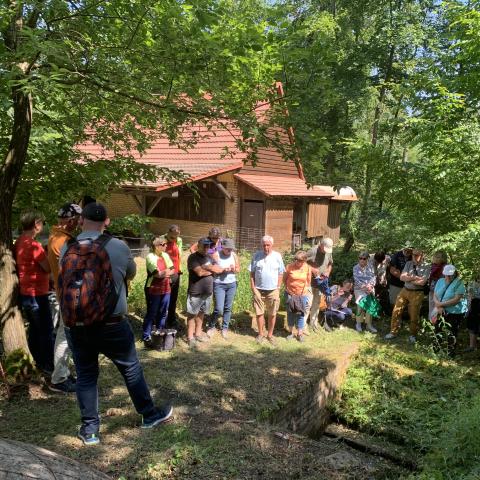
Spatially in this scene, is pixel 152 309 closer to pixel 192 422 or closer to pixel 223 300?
pixel 223 300

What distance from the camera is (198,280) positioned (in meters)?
6.02

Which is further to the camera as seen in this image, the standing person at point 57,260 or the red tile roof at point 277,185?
the red tile roof at point 277,185

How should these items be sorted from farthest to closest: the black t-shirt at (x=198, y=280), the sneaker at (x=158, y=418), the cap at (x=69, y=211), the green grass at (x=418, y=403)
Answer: the black t-shirt at (x=198, y=280), the cap at (x=69, y=211), the green grass at (x=418, y=403), the sneaker at (x=158, y=418)

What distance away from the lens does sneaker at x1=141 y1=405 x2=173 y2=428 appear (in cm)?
334

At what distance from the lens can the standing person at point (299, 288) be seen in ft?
22.3

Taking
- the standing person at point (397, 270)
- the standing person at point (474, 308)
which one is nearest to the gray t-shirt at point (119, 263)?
the standing person at point (474, 308)

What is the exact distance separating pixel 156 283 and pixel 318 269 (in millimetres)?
3205

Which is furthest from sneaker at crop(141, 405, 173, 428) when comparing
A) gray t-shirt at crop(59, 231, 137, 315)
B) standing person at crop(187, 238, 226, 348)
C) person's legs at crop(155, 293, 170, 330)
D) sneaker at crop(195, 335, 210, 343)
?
sneaker at crop(195, 335, 210, 343)

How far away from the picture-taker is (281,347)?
645 cm

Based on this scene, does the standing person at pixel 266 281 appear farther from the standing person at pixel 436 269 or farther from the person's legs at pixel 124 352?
the person's legs at pixel 124 352

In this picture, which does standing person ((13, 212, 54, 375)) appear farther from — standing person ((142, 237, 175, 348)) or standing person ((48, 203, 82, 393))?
standing person ((142, 237, 175, 348))

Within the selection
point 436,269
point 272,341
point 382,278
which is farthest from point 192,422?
point 382,278

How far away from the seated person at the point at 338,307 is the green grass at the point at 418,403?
0.86 meters

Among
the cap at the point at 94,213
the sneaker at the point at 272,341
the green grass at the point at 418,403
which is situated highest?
the cap at the point at 94,213
